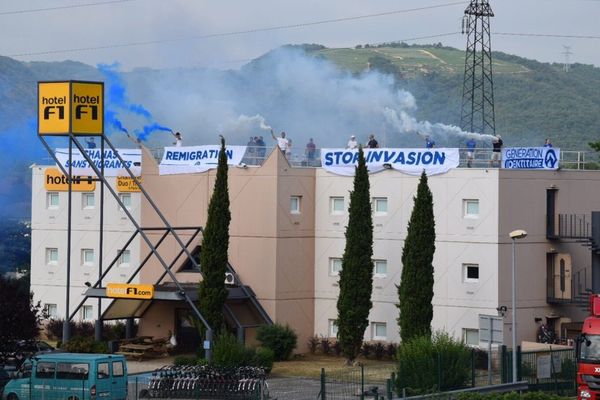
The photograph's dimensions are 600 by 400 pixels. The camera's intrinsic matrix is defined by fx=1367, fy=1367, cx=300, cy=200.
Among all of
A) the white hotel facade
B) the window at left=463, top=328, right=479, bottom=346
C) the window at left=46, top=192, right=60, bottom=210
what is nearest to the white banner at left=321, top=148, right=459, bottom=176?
the white hotel facade

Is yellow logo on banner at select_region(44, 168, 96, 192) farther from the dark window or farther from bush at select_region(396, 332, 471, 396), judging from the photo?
bush at select_region(396, 332, 471, 396)

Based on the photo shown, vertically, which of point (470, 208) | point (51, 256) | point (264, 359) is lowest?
point (264, 359)

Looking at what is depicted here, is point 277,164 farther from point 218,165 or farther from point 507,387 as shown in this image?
point 507,387

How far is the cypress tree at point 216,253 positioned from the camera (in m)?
54.7

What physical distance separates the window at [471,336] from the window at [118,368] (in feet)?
55.0

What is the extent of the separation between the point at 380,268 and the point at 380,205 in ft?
8.84

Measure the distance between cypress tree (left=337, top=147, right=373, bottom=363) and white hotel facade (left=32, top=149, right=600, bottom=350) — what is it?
Result: 2.59 metres

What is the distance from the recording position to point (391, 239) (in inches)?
2275

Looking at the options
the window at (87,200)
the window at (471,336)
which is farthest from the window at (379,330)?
the window at (87,200)

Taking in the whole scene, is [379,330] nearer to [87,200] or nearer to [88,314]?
[88,314]

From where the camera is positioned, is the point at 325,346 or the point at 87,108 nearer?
the point at 87,108

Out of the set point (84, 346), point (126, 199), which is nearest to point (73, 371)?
point (84, 346)

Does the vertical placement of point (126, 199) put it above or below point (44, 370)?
above

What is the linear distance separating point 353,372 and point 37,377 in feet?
41.8
